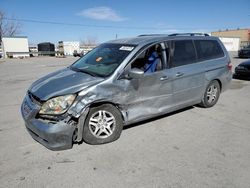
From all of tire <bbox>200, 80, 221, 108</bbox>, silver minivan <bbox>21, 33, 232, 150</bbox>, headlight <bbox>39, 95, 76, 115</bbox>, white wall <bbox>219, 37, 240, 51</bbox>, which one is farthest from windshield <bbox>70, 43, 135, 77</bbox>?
white wall <bbox>219, 37, 240, 51</bbox>

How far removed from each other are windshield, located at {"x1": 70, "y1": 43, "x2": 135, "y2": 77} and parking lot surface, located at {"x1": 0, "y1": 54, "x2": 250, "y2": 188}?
4.05 feet

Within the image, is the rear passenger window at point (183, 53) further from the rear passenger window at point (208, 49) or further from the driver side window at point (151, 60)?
the driver side window at point (151, 60)

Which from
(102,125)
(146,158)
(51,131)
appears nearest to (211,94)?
(146,158)

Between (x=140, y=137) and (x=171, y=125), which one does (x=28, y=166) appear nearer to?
(x=140, y=137)

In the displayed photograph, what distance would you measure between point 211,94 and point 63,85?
372 cm

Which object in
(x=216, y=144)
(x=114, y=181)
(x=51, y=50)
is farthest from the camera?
(x=51, y=50)

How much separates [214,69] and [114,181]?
3810mm

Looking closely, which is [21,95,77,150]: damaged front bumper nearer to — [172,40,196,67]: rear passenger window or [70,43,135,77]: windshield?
[70,43,135,77]: windshield

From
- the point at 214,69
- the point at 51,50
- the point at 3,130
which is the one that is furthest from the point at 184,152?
the point at 51,50

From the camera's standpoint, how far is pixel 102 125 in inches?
143

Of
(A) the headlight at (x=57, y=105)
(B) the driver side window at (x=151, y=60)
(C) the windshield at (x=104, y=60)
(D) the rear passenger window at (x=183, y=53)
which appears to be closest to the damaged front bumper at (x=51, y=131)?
(A) the headlight at (x=57, y=105)

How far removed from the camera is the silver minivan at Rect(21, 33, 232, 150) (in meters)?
3.27

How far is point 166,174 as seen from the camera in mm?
2844

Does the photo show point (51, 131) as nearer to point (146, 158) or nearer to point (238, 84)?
point (146, 158)
